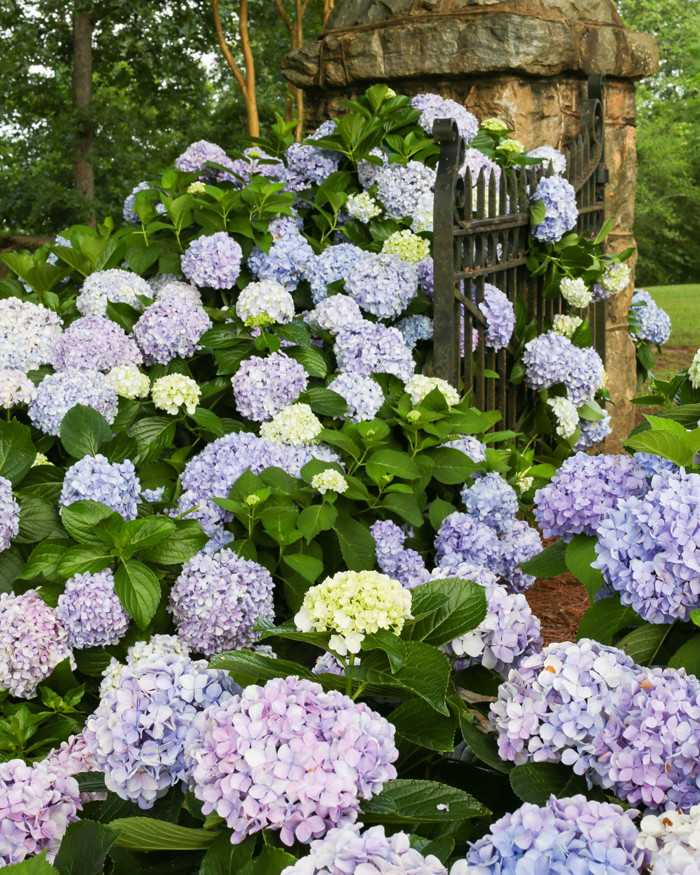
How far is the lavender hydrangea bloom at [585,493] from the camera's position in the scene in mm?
1703

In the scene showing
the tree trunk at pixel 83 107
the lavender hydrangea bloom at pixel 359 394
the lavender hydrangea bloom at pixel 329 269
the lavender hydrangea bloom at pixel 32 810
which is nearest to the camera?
the lavender hydrangea bloom at pixel 32 810

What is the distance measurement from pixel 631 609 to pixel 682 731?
0.43 metres

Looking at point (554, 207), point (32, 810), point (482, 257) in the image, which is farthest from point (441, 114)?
point (32, 810)

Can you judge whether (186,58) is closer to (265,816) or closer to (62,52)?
(62,52)

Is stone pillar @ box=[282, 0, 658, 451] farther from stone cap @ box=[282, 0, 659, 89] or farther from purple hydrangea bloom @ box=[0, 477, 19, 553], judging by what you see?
purple hydrangea bloom @ box=[0, 477, 19, 553]

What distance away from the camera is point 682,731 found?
120 cm

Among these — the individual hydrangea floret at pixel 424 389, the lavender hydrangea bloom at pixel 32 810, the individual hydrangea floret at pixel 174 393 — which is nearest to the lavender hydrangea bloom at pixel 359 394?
the individual hydrangea floret at pixel 424 389

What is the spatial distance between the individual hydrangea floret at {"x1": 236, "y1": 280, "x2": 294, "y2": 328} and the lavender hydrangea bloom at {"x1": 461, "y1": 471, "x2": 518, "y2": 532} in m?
0.88

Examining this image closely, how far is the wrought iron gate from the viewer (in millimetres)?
3529

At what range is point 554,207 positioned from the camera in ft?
14.3

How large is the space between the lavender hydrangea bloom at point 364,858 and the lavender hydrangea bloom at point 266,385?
7.04 ft

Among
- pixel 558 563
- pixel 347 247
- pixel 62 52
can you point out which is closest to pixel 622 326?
pixel 347 247

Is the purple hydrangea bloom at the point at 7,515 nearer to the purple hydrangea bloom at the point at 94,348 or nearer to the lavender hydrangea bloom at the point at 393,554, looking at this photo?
the purple hydrangea bloom at the point at 94,348

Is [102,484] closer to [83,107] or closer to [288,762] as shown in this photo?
[288,762]
